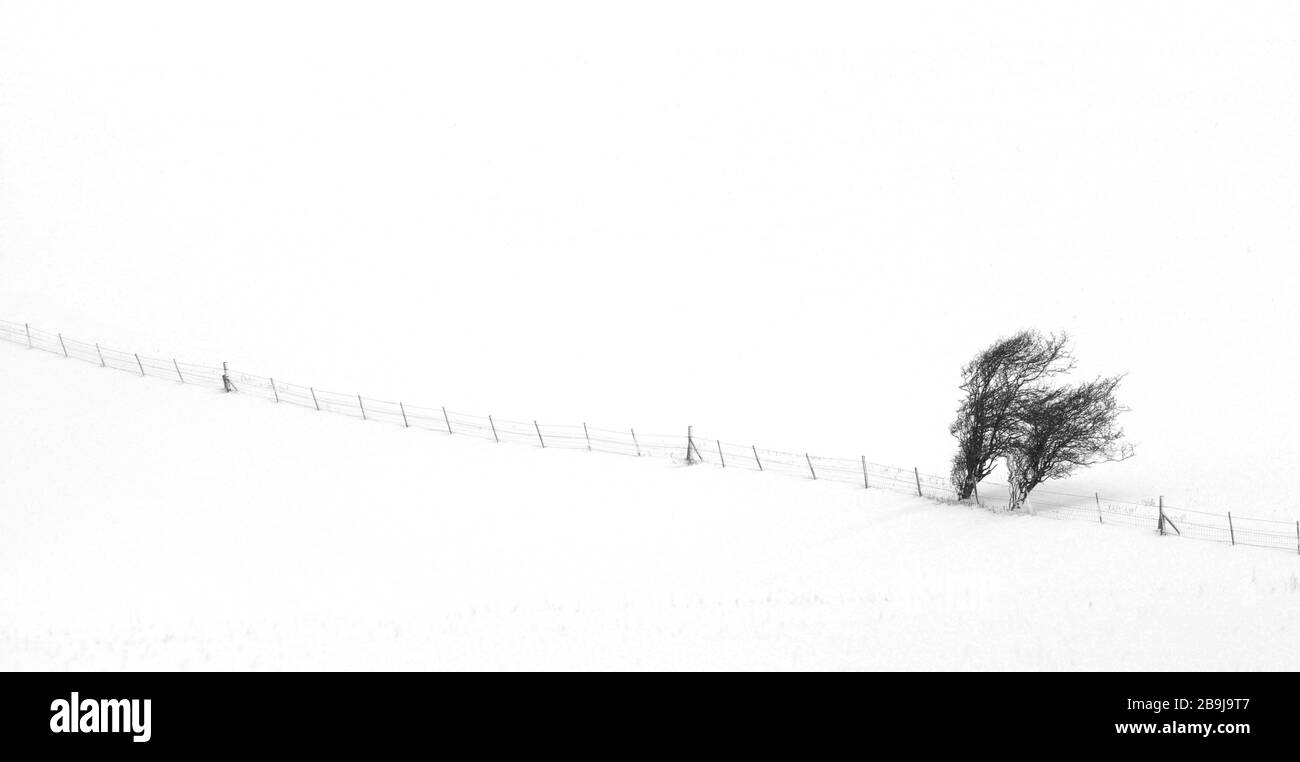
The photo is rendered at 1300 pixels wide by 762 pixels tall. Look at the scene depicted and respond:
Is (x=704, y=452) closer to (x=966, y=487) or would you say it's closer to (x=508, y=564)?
(x=966, y=487)

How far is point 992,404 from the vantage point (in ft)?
94.8

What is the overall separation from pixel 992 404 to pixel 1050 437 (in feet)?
5.21

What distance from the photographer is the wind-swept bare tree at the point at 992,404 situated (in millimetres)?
28531

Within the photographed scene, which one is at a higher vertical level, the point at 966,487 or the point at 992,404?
the point at 992,404

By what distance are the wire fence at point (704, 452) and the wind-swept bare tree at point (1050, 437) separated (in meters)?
0.76

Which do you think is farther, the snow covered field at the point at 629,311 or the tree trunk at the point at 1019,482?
the tree trunk at the point at 1019,482

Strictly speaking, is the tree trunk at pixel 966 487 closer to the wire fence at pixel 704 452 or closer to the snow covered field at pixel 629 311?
the wire fence at pixel 704 452

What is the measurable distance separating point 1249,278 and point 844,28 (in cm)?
5747

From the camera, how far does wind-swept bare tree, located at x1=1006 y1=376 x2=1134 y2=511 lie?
1106 inches

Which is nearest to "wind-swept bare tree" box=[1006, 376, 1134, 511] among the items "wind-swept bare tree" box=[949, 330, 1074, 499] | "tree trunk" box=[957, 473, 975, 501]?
"wind-swept bare tree" box=[949, 330, 1074, 499]

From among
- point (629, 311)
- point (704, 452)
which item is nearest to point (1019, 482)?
point (704, 452)

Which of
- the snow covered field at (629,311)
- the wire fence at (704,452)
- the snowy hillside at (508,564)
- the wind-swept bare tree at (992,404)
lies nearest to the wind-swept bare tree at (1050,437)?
the wind-swept bare tree at (992,404)

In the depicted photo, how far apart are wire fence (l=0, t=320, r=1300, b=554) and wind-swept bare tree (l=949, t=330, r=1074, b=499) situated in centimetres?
85

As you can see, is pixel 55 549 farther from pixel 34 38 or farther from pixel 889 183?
pixel 34 38
